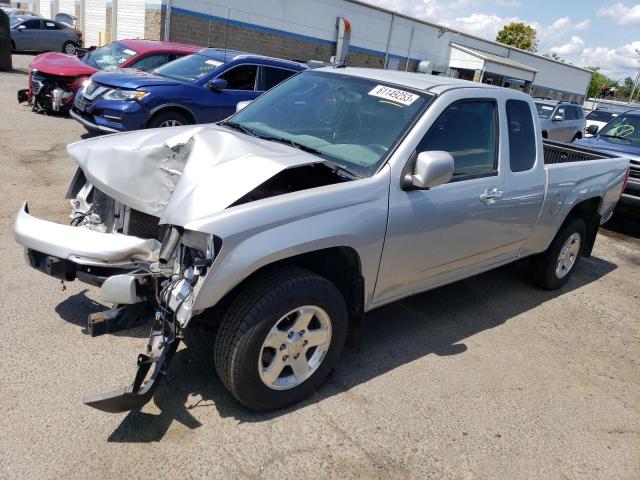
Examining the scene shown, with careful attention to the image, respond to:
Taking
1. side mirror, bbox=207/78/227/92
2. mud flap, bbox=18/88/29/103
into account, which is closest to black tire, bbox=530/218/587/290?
side mirror, bbox=207/78/227/92

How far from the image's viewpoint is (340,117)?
382cm

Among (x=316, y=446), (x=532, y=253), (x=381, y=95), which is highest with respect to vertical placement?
(x=381, y=95)

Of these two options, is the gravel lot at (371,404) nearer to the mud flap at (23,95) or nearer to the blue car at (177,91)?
the blue car at (177,91)

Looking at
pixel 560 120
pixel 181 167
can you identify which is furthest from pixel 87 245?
pixel 560 120

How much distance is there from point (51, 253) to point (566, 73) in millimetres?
55444

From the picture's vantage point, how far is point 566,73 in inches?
1982

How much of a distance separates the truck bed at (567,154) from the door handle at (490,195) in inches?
87.8

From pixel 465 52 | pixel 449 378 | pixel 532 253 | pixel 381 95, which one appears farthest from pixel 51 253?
pixel 465 52

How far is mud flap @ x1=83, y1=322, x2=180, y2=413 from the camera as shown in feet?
8.43

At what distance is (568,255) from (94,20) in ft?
97.6

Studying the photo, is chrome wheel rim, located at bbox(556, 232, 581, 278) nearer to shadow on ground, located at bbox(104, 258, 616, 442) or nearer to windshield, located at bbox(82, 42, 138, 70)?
shadow on ground, located at bbox(104, 258, 616, 442)

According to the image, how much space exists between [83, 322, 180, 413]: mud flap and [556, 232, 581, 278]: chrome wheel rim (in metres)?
4.00

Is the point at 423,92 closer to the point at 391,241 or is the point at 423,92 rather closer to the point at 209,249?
the point at 391,241

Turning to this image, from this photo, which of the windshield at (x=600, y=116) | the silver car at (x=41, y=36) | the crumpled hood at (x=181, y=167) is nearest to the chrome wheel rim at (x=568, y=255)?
the crumpled hood at (x=181, y=167)
